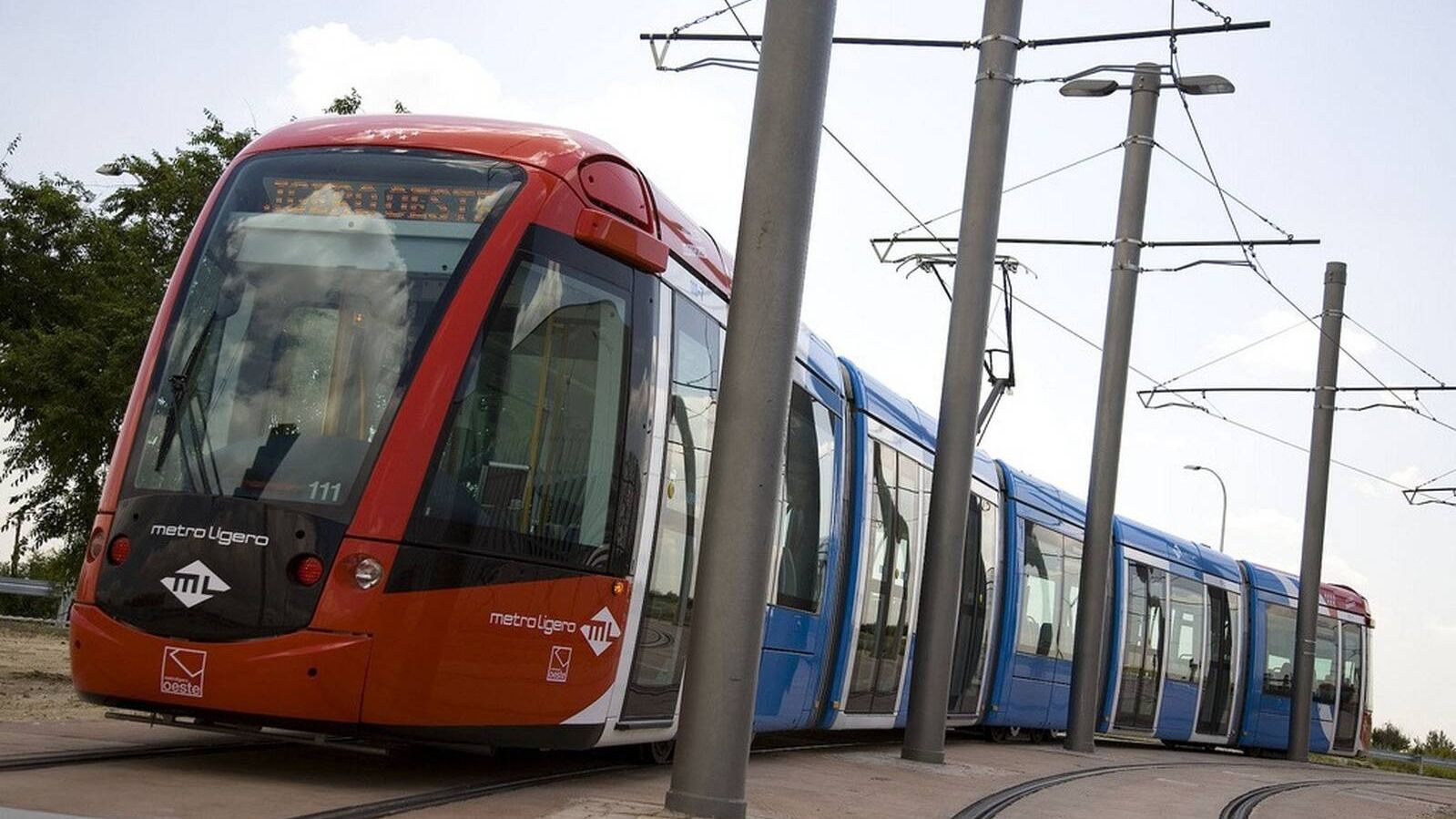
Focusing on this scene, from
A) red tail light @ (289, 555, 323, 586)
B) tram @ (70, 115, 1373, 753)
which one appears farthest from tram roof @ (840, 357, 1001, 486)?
red tail light @ (289, 555, 323, 586)

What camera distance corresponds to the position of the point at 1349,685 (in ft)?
97.7

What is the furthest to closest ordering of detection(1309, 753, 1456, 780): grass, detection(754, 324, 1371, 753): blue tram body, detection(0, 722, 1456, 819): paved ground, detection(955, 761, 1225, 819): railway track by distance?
detection(1309, 753, 1456, 780): grass < detection(754, 324, 1371, 753): blue tram body < detection(955, 761, 1225, 819): railway track < detection(0, 722, 1456, 819): paved ground

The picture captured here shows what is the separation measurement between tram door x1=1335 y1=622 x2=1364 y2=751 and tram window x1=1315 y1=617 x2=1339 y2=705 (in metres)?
0.33

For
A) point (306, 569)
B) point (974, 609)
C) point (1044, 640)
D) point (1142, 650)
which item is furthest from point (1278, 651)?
point (306, 569)

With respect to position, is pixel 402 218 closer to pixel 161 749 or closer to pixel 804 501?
pixel 161 749

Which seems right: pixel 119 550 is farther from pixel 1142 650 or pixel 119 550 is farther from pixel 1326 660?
pixel 1326 660

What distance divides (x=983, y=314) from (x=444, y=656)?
739 centimetres

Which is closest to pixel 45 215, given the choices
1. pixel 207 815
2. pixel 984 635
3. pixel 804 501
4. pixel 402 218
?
pixel 984 635

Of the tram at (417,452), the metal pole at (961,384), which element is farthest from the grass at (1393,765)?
the tram at (417,452)

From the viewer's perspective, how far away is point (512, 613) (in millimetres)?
8469

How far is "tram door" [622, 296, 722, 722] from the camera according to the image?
9594 millimetres

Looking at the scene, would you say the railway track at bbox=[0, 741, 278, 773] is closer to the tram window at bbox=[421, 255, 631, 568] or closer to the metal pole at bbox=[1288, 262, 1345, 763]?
the tram window at bbox=[421, 255, 631, 568]

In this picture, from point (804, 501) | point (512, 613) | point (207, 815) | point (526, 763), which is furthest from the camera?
point (804, 501)

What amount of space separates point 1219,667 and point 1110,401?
772cm
